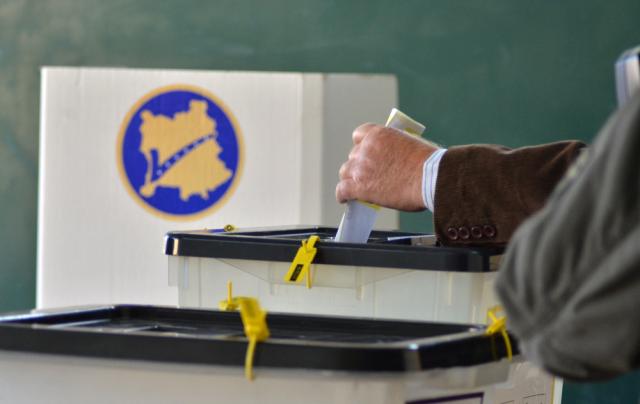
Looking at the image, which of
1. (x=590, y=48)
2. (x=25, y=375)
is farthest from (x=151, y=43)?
(x=25, y=375)

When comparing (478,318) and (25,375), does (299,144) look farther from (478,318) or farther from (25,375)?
(25,375)

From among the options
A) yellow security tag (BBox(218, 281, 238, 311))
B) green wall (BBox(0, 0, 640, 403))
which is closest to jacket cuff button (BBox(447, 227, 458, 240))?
yellow security tag (BBox(218, 281, 238, 311))

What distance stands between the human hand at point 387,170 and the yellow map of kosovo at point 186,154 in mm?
845

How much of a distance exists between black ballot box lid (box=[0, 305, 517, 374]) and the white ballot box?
113cm

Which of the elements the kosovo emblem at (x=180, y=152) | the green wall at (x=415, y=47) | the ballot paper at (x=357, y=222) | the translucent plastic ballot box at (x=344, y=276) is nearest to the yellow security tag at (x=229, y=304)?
the translucent plastic ballot box at (x=344, y=276)

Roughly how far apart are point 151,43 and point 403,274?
5.61ft

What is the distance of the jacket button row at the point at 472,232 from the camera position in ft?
3.57

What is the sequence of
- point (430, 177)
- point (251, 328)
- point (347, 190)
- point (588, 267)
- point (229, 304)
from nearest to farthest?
1. point (588, 267)
2. point (251, 328)
3. point (229, 304)
4. point (430, 177)
5. point (347, 190)

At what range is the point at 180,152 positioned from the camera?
205 cm

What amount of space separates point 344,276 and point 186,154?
3.31 feet

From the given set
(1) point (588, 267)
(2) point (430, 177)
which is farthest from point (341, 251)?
(1) point (588, 267)

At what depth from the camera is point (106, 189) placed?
2.07 m

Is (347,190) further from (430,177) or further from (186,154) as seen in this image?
(186,154)

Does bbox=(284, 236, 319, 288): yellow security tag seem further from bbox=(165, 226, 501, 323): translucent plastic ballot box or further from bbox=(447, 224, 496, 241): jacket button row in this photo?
bbox=(447, 224, 496, 241): jacket button row
